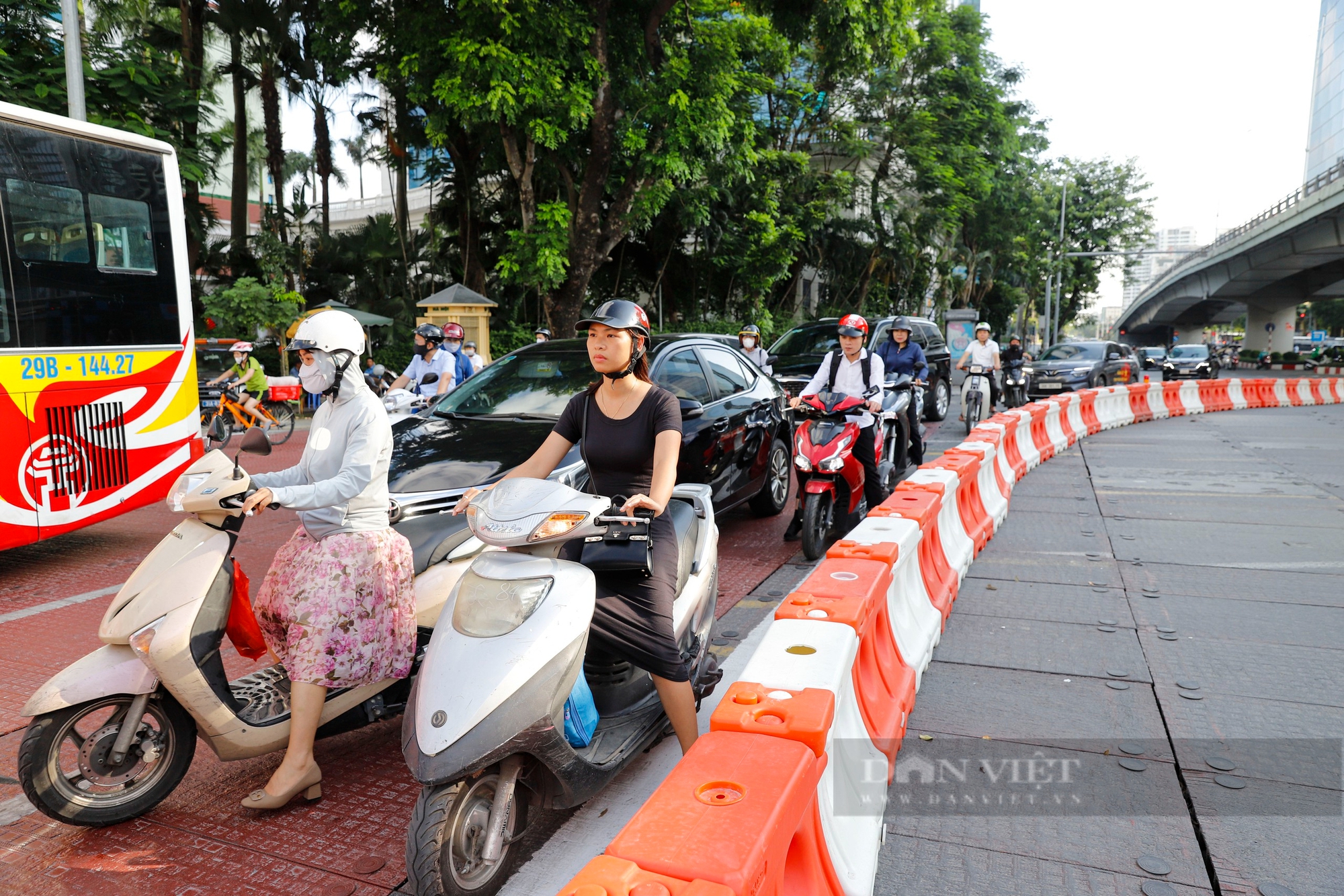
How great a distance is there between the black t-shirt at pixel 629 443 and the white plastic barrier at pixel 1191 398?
61.3ft

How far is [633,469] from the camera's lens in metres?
3.21

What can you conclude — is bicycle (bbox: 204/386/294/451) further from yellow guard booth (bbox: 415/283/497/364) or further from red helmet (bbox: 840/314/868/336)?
red helmet (bbox: 840/314/868/336)

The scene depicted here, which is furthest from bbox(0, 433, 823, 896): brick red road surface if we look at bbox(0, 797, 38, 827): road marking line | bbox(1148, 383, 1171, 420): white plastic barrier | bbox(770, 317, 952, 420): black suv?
bbox(1148, 383, 1171, 420): white plastic barrier

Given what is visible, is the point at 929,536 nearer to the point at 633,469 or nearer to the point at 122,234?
the point at 633,469

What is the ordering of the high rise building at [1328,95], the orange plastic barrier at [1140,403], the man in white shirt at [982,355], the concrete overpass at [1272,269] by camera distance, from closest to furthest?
the man in white shirt at [982,355] → the orange plastic barrier at [1140,403] → the concrete overpass at [1272,269] → the high rise building at [1328,95]

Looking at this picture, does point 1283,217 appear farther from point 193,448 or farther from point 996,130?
point 193,448

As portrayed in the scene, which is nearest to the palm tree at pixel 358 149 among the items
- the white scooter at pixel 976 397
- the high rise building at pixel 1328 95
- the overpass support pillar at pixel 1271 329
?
the white scooter at pixel 976 397

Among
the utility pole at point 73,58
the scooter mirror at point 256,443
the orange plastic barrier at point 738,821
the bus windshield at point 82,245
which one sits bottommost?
the orange plastic barrier at point 738,821

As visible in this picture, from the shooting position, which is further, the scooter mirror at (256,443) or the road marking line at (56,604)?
the road marking line at (56,604)

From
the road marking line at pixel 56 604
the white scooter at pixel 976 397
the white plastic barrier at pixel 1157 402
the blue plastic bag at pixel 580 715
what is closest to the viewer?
the blue plastic bag at pixel 580 715

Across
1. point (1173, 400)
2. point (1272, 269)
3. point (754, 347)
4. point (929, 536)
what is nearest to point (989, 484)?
point (929, 536)

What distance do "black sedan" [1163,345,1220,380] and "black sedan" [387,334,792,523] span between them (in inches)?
1243

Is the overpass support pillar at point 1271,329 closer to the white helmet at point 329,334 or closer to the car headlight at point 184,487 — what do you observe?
the white helmet at point 329,334
